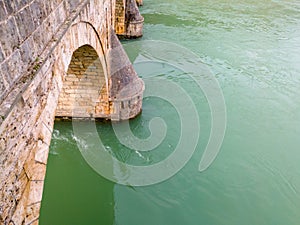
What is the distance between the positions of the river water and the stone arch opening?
0.40 metres

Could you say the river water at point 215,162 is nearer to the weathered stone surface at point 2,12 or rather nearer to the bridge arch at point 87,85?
the bridge arch at point 87,85

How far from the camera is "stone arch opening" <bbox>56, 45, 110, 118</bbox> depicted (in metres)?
6.00

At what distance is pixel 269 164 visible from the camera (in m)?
6.15

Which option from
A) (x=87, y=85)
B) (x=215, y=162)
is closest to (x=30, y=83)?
(x=87, y=85)

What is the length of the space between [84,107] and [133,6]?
6177mm

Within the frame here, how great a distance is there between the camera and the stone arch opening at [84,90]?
600 centimetres

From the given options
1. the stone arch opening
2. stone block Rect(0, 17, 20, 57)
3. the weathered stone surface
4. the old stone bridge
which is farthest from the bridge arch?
the weathered stone surface

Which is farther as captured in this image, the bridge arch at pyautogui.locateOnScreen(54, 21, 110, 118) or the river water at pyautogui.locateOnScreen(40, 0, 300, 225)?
the bridge arch at pyautogui.locateOnScreen(54, 21, 110, 118)

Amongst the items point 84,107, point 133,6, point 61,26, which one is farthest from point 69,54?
point 133,6

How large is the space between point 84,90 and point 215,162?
3045mm

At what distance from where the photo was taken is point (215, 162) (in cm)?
616

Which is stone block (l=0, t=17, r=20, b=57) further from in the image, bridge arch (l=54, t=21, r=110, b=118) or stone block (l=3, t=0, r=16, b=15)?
bridge arch (l=54, t=21, r=110, b=118)

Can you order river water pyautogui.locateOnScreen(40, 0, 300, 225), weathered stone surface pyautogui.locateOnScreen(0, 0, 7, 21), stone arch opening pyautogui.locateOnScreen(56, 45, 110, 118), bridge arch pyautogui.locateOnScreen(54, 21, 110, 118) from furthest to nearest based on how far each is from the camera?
1. stone arch opening pyautogui.locateOnScreen(56, 45, 110, 118)
2. bridge arch pyautogui.locateOnScreen(54, 21, 110, 118)
3. river water pyautogui.locateOnScreen(40, 0, 300, 225)
4. weathered stone surface pyautogui.locateOnScreen(0, 0, 7, 21)

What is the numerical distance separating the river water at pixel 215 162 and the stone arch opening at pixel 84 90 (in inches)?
15.6
